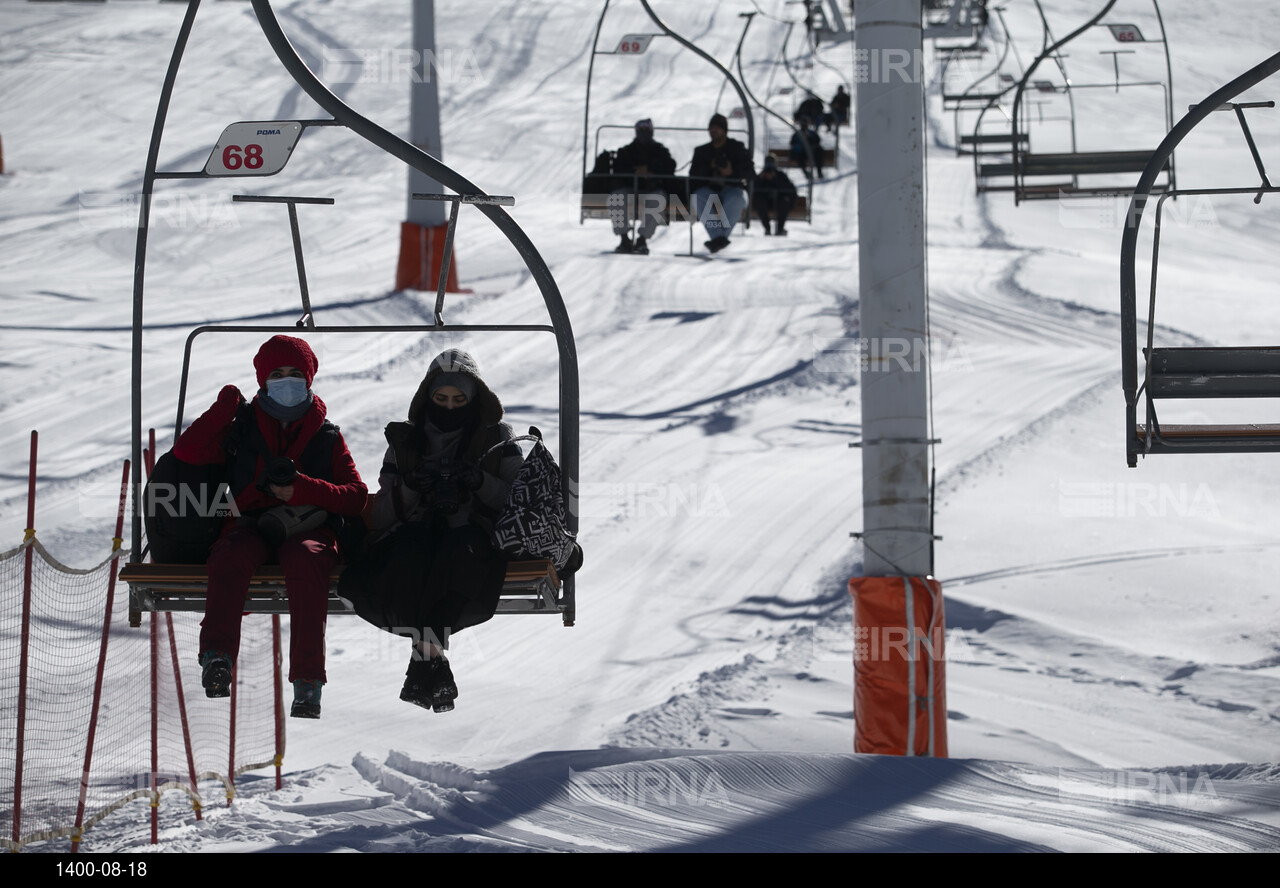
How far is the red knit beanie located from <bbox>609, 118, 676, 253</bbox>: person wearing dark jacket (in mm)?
6578

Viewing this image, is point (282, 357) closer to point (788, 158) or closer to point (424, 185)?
point (788, 158)

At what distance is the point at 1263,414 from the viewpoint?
13.1 metres

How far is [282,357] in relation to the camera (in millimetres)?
4793

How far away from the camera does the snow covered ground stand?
6.12 m

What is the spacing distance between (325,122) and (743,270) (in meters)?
15.7

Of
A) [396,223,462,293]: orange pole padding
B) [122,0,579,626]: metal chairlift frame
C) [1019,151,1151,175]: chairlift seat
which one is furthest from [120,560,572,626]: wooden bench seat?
[396,223,462,293]: orange pole padding

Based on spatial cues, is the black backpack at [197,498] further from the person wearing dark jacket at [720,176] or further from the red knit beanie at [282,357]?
the person wearing dark jacket at [720,176]

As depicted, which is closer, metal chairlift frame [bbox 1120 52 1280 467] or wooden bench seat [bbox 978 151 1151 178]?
metal chairlift frame [bbox 1120 52 1280 467]

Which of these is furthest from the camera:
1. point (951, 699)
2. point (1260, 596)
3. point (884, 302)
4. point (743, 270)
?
point (743, 270)

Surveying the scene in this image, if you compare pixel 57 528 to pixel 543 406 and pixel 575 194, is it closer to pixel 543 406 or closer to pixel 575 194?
pixel 543 406

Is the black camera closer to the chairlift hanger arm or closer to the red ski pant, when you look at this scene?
the red ski pant

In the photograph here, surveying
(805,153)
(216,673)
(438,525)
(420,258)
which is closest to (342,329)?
(438,525)

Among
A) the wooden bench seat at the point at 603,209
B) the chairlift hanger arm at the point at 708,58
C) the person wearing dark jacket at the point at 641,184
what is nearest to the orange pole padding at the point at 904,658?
the chairlift hanger arm at the point at 708,58
